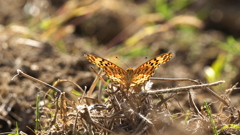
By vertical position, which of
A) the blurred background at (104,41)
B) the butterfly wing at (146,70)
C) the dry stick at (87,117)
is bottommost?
the dry stick at (87,117)

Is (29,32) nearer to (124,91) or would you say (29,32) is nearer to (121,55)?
(121,55)

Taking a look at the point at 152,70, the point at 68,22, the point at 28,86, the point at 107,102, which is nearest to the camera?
the point at 152,70

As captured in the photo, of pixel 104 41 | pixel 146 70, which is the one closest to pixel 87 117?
pixel 146 70

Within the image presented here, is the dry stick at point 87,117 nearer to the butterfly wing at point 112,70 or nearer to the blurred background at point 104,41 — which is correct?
the butterfly wing at point 112,70


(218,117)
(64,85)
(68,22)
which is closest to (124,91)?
(218,117)

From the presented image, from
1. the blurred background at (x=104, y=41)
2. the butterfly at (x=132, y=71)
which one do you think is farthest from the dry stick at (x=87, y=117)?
the blurred background at (x=104, y=41)

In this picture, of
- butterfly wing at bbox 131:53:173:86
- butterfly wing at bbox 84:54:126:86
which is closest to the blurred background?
butterfly wing at bbox 84:54:126:86

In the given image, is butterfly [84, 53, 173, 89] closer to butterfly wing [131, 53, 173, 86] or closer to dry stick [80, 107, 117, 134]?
butterfly wing [131, 53, 173, 86]

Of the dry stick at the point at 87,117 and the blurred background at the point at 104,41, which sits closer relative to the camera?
the dry stick at the point at 87,117
